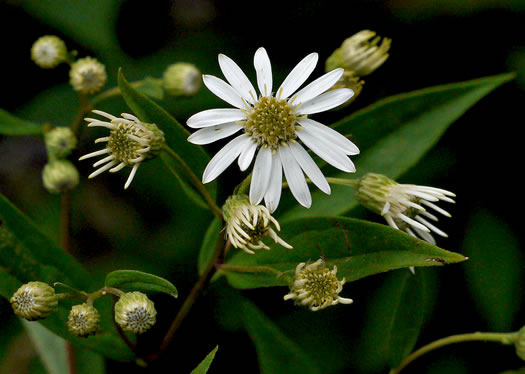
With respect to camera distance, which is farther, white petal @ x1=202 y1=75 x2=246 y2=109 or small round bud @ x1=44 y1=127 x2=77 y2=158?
small round bud @ x1=44 y1=127 x2=77 y2=158

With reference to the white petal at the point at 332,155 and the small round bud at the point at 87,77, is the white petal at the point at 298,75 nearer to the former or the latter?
the white petal at the point at 332,155

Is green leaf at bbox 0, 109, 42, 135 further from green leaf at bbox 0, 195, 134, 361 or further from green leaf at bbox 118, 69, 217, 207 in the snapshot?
green leaf at bbox 118, 69, 217, 207

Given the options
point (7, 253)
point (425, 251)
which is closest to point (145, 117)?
point (7, 253)

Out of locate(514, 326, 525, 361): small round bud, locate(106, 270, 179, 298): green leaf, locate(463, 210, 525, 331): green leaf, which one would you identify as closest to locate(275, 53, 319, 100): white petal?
locate(106, 270, 179, 298): green leaf

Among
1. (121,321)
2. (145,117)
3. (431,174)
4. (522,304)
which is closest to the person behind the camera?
(121,321)

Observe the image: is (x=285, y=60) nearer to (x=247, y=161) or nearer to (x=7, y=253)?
(x=247, y=161)

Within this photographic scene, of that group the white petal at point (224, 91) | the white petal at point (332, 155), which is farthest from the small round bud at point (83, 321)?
the white petal at point (332, 155)

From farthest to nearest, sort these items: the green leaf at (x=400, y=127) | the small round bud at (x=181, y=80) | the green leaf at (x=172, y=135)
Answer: the small round bud at (x=181, y=80) → the green leaf at (x=400, y=127) → the green leaf at (x=172, y=135)

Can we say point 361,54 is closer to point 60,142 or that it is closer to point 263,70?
point 263,70

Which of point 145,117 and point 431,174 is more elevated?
point 145,117
